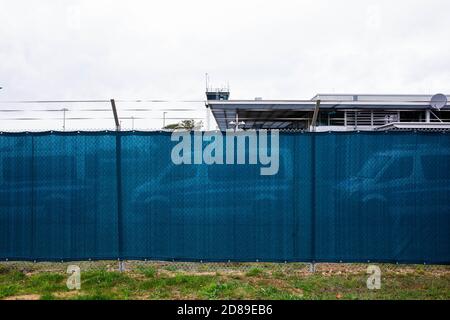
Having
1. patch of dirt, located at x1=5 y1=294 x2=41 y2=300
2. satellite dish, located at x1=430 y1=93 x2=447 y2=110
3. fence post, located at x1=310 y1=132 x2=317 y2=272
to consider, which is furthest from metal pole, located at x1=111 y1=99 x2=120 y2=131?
satellite dish, located at x1=430 y1=93 x2=447 y2=110

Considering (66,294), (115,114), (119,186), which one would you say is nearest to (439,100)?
(115,114)

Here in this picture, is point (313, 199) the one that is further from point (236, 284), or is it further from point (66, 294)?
point (66, 294)

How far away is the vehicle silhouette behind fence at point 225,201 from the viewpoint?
6508mm

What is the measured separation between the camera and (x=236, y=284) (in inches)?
237

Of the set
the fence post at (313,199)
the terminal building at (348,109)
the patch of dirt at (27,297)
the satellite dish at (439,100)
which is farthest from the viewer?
the terminal building at (348,109)

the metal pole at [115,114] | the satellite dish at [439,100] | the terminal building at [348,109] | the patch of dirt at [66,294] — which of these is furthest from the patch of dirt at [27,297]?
the satellite dish at [439,100]

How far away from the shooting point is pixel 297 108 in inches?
877

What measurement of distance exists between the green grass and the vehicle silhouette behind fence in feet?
1.00

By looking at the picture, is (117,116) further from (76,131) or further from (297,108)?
(297,108)

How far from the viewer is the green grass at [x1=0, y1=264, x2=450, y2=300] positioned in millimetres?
5578

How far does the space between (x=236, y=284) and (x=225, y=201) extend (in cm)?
137

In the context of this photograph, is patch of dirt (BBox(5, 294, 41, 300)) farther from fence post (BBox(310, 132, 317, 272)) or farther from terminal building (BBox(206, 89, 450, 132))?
terminal building (BBox(206, 89, 450, 132))

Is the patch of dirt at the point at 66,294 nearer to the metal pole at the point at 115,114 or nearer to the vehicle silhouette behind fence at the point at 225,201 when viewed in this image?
the vehicle silhouette behind fence at the point at 225,201

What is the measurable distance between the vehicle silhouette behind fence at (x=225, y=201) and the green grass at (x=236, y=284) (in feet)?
1.00
